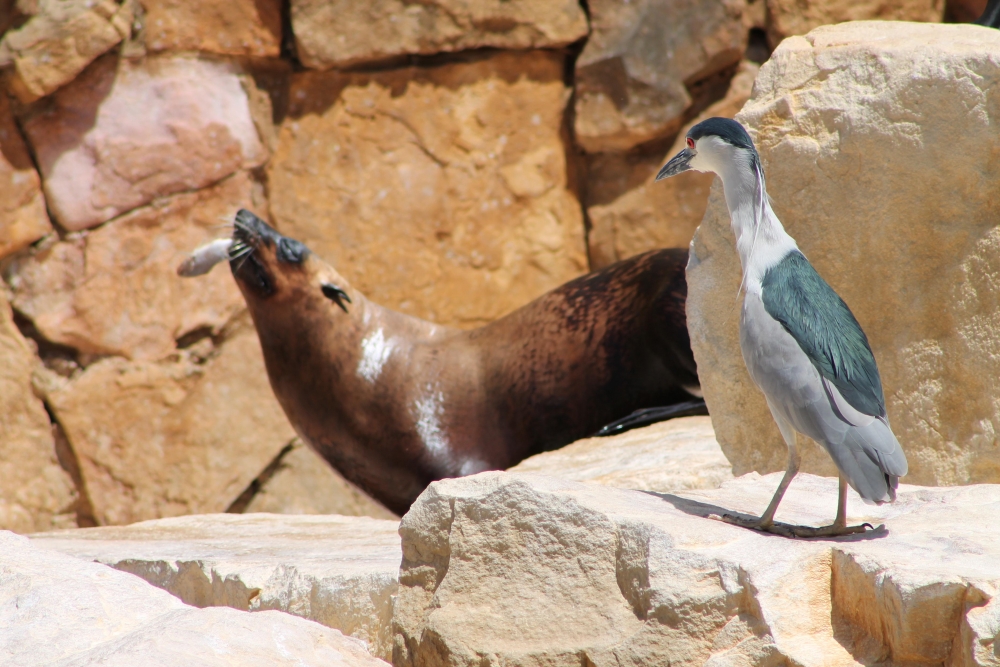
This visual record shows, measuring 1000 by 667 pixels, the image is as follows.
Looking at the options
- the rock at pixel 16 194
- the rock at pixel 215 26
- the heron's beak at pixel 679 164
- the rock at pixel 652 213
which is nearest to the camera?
the heron's beak at pixel 679 164

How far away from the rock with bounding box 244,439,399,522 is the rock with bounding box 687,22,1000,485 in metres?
3.36

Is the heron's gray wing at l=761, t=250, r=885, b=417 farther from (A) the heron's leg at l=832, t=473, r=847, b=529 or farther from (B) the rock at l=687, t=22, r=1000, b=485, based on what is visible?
(B) the rock at l=687, t=22, r=1000, b=485

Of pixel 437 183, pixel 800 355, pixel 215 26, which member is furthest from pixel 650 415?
pixel 215 26

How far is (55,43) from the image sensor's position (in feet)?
16.8

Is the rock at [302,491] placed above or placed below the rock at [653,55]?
below

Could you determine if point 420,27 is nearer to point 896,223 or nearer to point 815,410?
point 896,223

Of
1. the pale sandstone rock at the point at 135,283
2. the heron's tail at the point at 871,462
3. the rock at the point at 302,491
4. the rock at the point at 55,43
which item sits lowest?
the rock at the point at 302,491

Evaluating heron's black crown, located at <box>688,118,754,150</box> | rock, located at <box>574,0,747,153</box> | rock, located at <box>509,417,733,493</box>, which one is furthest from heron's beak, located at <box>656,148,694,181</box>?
rock, located at <box>574,0,747,153</box>

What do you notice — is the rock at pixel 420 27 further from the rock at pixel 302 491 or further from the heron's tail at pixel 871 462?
the heron's tail at pixel 871 462

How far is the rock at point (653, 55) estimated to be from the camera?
230 inches

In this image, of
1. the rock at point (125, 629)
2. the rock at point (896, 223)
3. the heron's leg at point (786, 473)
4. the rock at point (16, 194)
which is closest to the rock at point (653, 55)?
the rock at point (896, 223)

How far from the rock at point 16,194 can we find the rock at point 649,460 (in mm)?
3019

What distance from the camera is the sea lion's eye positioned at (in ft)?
14.9

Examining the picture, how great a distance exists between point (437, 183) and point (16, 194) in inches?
87.7
